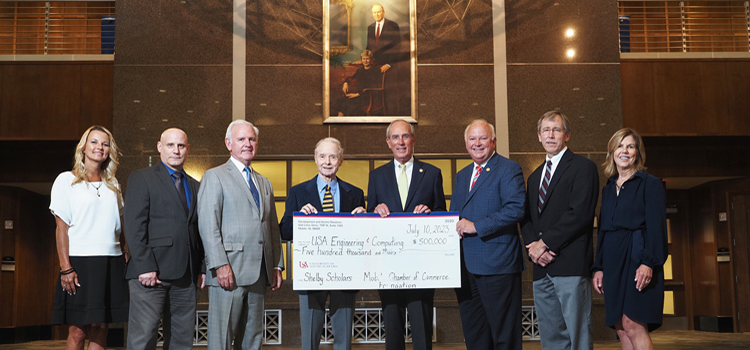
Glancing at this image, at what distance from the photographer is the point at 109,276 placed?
3.79 meters

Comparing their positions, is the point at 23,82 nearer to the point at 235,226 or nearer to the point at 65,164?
the point at 65,164

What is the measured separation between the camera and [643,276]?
3381 millimetres

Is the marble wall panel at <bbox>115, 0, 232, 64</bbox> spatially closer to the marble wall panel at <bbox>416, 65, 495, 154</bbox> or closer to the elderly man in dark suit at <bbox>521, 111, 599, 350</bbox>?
the marble wall panel at <bbox>416, 65, 495, 154</bbox>

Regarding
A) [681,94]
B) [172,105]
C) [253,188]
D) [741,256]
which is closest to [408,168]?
[253,188]

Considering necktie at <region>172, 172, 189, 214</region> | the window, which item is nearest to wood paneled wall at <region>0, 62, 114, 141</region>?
the window

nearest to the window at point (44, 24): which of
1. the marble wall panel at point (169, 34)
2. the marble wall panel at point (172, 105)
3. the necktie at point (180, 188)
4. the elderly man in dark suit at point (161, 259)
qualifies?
the marble wall panel at point (169, 34)

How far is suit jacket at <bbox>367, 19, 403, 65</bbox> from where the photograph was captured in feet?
24.0

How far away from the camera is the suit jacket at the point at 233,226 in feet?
11.4

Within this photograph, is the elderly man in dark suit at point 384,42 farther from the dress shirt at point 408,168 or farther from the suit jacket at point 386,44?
the dress shirt at point 408,168

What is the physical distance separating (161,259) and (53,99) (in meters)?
5.57

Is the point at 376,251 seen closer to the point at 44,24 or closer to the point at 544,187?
the point at 544,187

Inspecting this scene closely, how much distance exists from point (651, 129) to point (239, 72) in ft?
18.9

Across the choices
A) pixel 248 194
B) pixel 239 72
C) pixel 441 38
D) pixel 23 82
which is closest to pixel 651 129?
pixel 441 38

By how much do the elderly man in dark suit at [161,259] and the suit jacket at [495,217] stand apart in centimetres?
175
